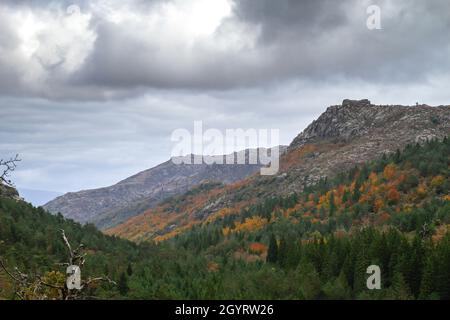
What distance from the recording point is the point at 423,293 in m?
99.0

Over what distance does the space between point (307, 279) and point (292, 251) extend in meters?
39.7

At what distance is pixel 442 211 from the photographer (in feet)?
595

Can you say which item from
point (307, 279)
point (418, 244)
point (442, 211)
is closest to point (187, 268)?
point (307, 279)

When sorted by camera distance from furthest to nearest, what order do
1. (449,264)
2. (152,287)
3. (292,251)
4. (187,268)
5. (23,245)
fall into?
(23,245) → (187,268) → (292,251) → (152,287) → (449,264)
